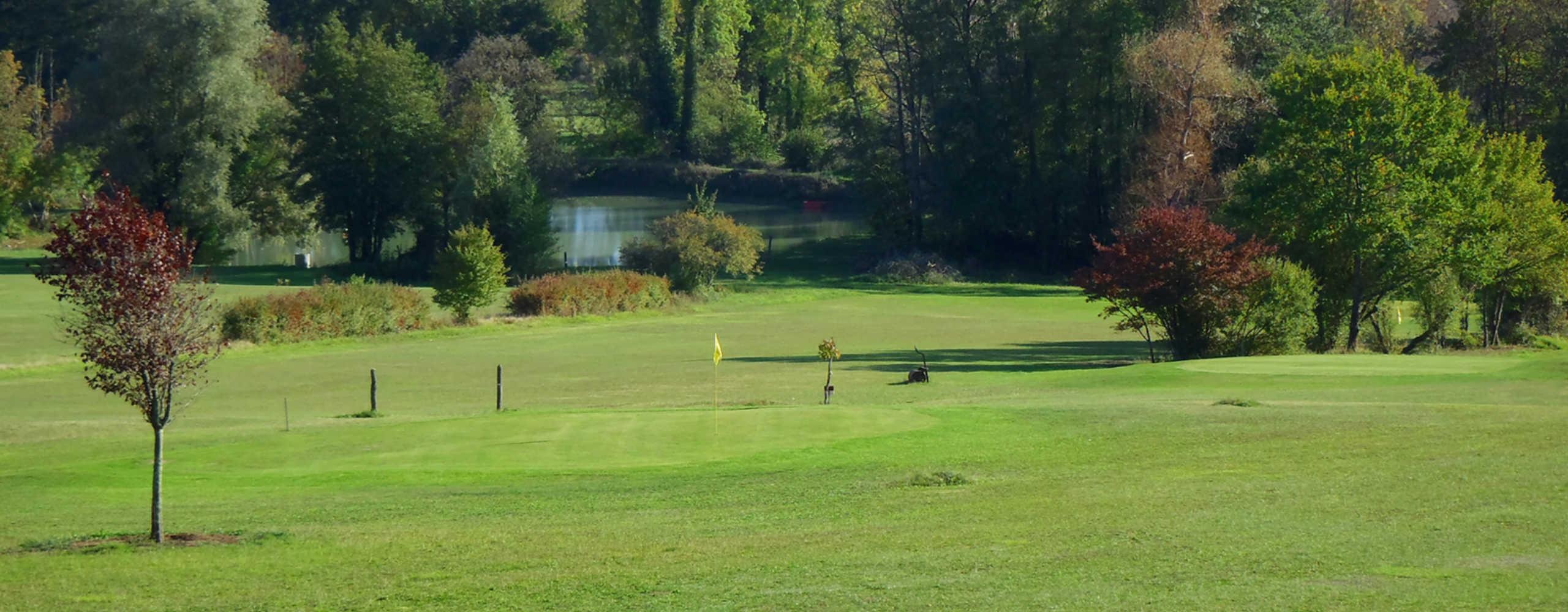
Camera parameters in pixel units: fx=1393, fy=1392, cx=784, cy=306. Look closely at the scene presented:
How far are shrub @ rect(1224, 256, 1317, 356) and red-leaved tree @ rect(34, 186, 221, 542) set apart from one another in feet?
110

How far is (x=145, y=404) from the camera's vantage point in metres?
16.9

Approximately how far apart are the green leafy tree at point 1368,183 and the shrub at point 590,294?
84.9 feet

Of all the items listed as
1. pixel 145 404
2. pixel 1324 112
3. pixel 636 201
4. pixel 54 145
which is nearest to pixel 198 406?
pixel 145 404

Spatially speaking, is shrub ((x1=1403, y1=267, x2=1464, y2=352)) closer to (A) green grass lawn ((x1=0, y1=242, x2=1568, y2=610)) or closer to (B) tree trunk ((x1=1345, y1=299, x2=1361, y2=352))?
(B) tree trunk ((x1=1345, y1=299, x2=1361, y2=352))

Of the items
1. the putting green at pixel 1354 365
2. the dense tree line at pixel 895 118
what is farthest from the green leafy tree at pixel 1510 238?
the dense tree line at pixel 895 118

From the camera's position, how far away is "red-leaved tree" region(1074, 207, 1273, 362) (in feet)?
138

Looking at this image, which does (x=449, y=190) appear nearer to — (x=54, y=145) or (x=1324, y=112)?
(x=54, y=145)

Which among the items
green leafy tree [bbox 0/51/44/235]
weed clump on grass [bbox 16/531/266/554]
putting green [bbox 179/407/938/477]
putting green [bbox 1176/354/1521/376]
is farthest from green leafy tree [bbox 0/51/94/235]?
weed clump on grass [bbox 16/531/266/554]

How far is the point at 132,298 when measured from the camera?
1595 cm

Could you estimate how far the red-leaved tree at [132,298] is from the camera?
15859 mm

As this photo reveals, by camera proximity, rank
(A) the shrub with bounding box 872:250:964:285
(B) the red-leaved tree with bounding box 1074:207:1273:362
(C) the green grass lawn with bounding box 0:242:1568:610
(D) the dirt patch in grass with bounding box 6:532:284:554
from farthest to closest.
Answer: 1. (A) the shrub with bounding box 872:250:964:285
2. (B) the red-leaved tree with bounding box 1074:207:1273:362
3. (D) the dirt patch in grass with bounding box 6:532:284:554
4. (C) the green grass lawn with bounding box 0:242:1568:610

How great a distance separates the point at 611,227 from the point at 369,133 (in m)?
33.6

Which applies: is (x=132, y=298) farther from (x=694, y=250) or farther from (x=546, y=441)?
(x=694, y=250)

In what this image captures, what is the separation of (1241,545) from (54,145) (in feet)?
292
